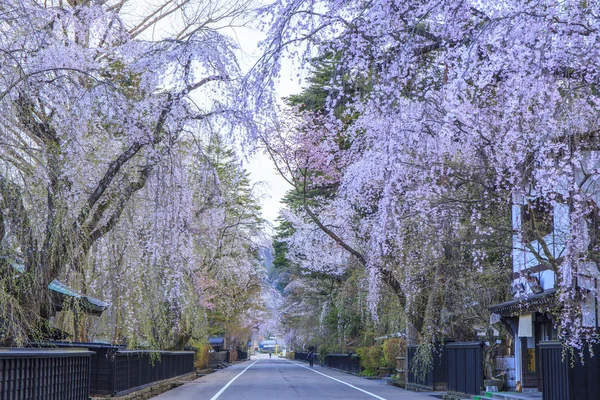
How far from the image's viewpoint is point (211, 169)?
41.0 feet

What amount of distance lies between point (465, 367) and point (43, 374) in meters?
13.4

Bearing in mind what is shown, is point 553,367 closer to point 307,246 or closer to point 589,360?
point 589,360

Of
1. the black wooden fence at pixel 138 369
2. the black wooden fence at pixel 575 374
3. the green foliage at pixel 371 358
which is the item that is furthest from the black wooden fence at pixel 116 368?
the green foliage at pixel 371 358

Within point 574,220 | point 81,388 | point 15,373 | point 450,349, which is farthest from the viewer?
point 450,349

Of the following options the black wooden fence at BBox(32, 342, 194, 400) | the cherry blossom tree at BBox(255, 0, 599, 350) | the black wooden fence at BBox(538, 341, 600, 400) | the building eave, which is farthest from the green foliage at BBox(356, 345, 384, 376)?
the cherry blossom tree at BBox(255, 0, 599, 350)

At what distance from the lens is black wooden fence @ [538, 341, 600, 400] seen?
12.6 meters

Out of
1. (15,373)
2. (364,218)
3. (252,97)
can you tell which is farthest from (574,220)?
(364,218)

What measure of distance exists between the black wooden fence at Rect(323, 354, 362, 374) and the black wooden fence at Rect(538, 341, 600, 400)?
2668 cm

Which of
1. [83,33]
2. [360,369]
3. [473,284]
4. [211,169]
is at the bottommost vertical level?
[360,369]

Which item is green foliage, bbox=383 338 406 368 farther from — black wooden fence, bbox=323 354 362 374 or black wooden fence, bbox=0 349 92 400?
black wooden fence, bbox=0 349 92 400

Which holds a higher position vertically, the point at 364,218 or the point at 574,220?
the point at 364,218

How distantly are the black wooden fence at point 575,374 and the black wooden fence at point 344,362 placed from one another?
2668 centimetres

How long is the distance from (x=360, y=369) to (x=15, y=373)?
1280 inches

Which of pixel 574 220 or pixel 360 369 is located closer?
pixel 574 220
